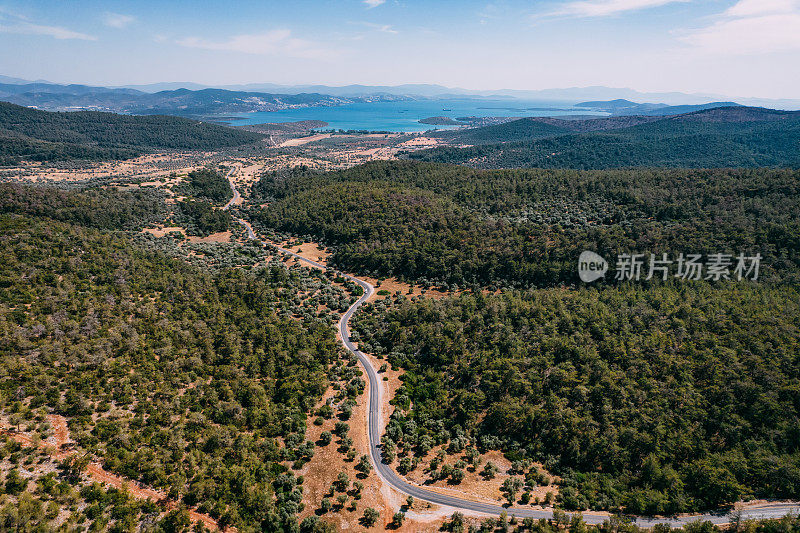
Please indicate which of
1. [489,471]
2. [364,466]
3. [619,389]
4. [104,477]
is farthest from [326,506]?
[619,389]

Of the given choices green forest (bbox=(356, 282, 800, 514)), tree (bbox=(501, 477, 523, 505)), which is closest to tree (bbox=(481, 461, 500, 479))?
tree (bbox=(501, 477, 523, 505))

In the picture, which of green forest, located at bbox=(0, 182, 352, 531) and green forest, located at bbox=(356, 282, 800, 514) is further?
green forest, located at bbox=(356, 282, 800, 514)

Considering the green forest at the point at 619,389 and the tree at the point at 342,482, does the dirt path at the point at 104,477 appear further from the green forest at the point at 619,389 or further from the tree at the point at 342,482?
the green forest at the point at 619,389

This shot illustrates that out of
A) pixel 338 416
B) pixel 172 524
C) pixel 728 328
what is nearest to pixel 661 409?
pixel 728 328

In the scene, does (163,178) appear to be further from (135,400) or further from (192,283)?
(135,400)

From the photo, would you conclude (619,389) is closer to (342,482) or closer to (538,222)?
(342,482)

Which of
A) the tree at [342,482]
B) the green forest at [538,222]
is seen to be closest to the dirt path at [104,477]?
the tree at [342,482]

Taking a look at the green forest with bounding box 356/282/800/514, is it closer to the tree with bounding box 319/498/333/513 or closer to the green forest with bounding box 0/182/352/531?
the tree with bounding box 319/498/333/513
